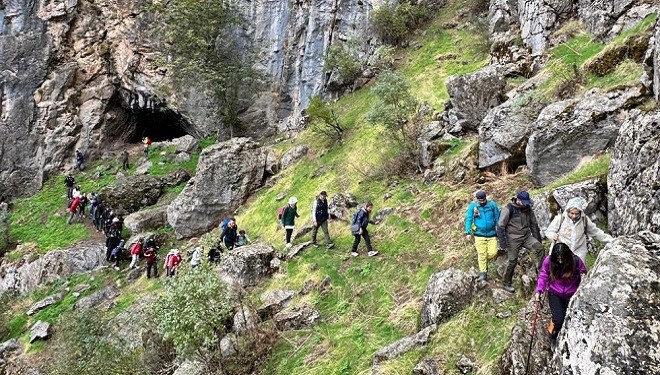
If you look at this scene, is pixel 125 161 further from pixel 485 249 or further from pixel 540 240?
pixel 540 240

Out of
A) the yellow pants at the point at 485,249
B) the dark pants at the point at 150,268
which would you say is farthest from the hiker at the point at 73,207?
the yellow pants at the point at 485,249

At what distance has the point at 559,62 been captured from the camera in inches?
516

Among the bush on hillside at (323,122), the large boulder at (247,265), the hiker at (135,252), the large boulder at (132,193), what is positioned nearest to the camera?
the large boulder at (247,265)

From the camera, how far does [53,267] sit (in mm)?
20859

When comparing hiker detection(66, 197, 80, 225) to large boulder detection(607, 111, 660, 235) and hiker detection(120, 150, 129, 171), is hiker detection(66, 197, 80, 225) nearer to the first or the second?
hiker detection(120, 150, 129, 171)

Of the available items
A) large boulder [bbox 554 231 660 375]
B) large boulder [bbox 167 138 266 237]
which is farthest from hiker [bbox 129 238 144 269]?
large boulder [bbox 554 231 660 375]

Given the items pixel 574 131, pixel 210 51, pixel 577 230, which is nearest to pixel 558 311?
pixel 577 230

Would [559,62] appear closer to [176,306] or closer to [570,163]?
[570,163]

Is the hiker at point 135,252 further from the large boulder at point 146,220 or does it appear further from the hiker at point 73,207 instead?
the hiker at point 73,207

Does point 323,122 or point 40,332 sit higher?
point 323,122

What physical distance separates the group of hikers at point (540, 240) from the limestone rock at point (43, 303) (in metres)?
18.4

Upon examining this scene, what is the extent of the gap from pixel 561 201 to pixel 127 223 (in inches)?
825

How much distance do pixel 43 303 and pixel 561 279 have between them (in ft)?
67.1

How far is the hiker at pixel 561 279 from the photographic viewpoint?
5.03m
